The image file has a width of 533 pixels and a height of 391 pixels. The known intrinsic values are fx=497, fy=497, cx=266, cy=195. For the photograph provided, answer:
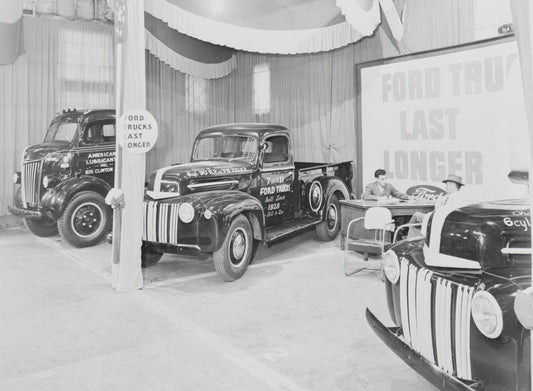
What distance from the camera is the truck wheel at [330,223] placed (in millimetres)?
6664

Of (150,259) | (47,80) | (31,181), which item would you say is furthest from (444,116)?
(47,80)

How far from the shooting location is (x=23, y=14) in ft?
27.2

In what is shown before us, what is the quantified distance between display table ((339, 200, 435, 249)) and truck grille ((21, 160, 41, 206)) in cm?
397

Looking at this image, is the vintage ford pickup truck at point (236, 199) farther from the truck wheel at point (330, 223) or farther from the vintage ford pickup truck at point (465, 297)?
the vintage ford pickup truck at point (465, 297)

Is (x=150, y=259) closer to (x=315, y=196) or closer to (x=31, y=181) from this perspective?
(x=315, y=196)

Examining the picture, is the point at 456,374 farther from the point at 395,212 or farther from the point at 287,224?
the point at 287,224

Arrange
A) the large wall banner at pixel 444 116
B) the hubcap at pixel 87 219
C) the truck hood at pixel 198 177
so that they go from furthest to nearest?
the hubcap at pixel 87 219, the large wall banner at pixel 444 116, the truck hood at pixel 198 177

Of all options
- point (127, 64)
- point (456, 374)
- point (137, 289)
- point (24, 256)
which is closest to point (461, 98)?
point (127, 64)

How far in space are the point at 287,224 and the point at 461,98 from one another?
2.81m

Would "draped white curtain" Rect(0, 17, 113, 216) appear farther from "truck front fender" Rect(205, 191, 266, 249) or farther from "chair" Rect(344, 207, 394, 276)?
"chair" Rect(344, 207, 394, 276)

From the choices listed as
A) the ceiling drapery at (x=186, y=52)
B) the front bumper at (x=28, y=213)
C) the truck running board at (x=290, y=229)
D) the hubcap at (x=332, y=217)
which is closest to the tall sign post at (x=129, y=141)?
the truck running board at (x=290, y=229)

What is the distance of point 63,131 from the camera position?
6.98 m

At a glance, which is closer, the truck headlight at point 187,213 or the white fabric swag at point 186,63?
the truck headlight at point 187,213

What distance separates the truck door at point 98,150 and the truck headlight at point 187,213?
2744mm
